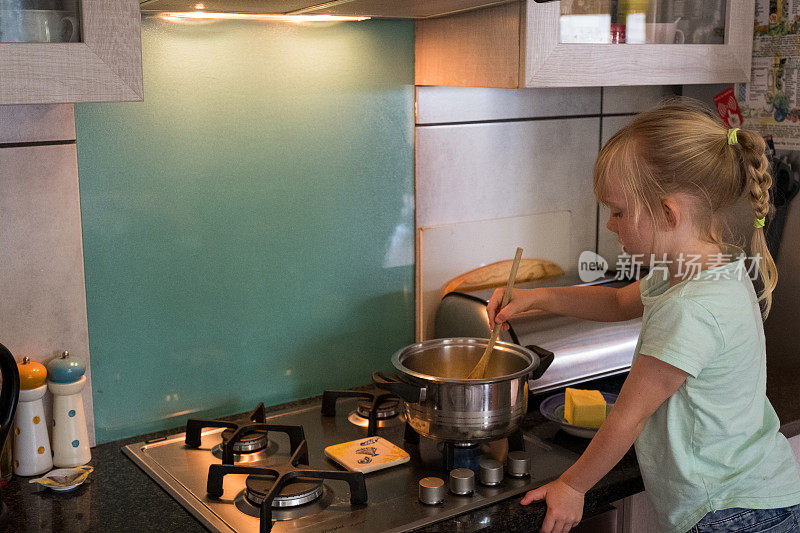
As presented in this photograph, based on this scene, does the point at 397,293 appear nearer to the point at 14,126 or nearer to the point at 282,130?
the point at 282,130

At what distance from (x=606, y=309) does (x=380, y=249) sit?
44 centimetres

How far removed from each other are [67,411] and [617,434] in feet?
2.65

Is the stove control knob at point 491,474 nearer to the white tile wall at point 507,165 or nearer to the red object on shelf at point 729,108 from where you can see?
the white tile wall at point 507,165

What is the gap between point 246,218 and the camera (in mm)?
1485

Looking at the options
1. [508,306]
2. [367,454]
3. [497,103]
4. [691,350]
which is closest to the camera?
[691,350]

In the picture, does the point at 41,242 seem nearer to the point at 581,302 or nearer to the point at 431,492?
the point at 431,492

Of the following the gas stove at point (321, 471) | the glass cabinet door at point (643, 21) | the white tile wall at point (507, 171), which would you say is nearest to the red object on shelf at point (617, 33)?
the glass cabinet door at point (643, 21)

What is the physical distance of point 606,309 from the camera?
1.49 m

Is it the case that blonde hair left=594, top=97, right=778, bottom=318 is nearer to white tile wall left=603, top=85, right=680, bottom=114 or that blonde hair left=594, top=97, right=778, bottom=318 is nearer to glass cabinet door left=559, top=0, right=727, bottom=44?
glass cabinet door left=559, top=0, right=727, bottom=44

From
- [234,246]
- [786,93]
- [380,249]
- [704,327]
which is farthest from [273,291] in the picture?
[786,93]

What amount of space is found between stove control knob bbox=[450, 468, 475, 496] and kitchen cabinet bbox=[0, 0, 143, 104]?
0.66 meters

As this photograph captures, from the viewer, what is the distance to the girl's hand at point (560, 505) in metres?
1.15

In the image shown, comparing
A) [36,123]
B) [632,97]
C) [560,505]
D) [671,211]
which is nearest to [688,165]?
[671,211]

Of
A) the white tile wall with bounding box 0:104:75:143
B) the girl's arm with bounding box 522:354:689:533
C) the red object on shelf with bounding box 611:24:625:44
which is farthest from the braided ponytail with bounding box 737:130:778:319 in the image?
the white tile wall with bounding box 0:104:75:143
